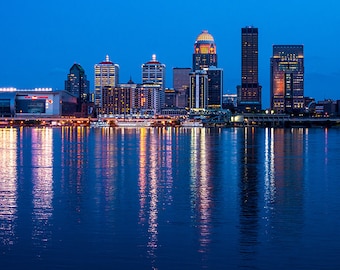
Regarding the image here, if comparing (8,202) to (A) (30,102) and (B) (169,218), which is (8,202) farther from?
(A) (30,102)

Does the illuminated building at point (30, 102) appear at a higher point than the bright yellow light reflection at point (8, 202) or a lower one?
higher

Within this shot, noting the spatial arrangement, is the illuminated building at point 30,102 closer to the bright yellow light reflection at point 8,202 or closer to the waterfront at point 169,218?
the bright yellow light reflection at point 8,202

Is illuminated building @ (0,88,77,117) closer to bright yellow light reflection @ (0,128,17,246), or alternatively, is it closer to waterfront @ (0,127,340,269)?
bright yellow light reflection @ (0,128,17,246)

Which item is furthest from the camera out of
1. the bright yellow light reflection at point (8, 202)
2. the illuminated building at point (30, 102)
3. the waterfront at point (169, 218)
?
the illuminated building at point (30, 102)

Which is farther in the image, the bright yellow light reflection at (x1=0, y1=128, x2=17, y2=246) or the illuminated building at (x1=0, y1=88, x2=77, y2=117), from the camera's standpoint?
the illuminated building at (x1=0, y1=88, x2=77, y2=117)

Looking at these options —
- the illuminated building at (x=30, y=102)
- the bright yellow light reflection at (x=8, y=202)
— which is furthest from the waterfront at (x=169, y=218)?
the illuminated building at (x=30, y=102)

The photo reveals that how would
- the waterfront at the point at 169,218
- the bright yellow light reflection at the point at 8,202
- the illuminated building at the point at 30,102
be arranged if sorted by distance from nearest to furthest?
the waterfront at the point at 169,218 < the bright yellow light reflection at the point at 8,202 < the illuminated building at the point at 30,102

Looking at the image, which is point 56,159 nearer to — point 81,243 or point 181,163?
point 181,163

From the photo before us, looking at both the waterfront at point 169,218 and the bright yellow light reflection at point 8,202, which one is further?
the bright yellow light reflection at point 8,202

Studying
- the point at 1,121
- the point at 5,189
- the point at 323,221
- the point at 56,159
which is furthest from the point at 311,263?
the point at 1,121

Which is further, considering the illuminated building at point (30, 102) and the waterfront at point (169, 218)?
the illuminated building at point (30, 102)

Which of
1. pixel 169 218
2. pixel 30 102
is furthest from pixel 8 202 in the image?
pixel 30 102

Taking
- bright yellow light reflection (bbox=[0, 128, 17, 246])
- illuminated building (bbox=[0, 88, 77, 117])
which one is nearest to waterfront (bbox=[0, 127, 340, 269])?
bright yellow light reflection (bbox=[0, 128, 17, 246])

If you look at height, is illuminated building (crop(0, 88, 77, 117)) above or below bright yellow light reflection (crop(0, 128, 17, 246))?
above
